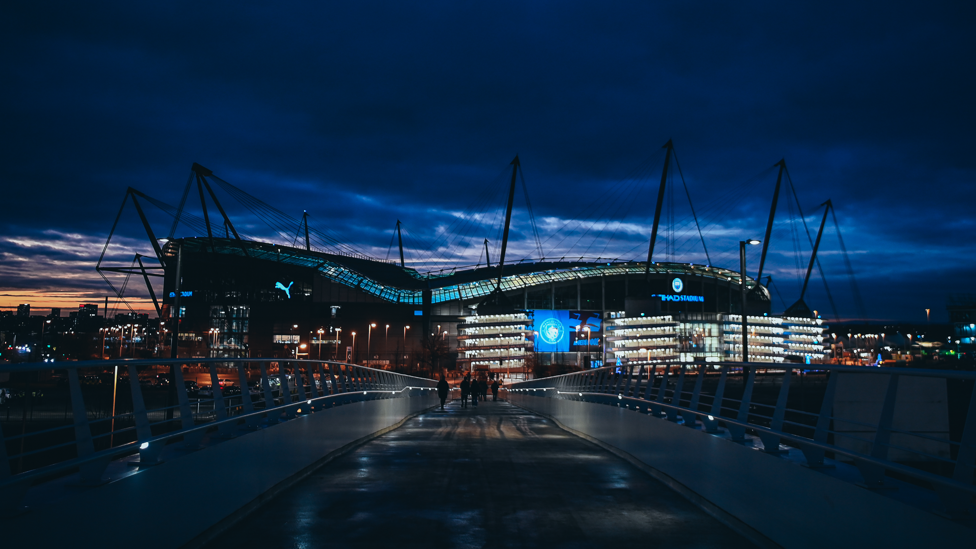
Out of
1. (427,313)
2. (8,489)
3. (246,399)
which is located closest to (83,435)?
(8,489)

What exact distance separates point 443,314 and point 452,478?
139529 mm

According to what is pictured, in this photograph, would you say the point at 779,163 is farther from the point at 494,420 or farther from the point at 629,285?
the point at 494,420

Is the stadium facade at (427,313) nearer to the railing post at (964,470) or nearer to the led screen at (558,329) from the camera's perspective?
the led screen at (558,329)

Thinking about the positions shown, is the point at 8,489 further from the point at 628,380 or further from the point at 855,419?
the point at 628,380

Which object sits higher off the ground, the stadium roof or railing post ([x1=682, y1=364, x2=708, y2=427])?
the stadium roof

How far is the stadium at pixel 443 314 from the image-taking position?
14100 centimetres

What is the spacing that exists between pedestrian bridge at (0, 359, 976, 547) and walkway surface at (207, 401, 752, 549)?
41 millimetres

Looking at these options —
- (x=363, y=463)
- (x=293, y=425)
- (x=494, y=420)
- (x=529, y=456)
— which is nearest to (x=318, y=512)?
(x=293, y=425)

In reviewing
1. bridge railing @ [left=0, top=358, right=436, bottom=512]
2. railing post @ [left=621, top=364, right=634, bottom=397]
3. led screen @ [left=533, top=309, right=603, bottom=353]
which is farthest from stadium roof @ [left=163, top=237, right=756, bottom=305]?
bridge railing @ [left=0, top=358, right=436, bottom=512]

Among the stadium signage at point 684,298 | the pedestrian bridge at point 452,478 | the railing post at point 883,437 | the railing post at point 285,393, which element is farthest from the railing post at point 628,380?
the stadium signage at point 684,298

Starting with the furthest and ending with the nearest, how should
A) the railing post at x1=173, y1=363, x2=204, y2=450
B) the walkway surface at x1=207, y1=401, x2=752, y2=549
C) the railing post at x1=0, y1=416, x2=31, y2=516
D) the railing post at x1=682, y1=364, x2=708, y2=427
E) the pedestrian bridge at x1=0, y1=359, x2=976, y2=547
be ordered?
the railing post at x1=682, y1=364, x2=708, y2=427 < the railing post at x1=173, y1=363, x2=204, y2=450 < the walkway surface at x1=207, y1=401, x2=752, y2=549 < the pedestrian bridge at x1=0, y1=359, x2=976, y2=547 < the railing post at x1=0, y1=416, x2=31, y2=516

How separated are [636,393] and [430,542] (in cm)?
1152

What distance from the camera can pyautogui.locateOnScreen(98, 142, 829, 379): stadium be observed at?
141000 millimetres

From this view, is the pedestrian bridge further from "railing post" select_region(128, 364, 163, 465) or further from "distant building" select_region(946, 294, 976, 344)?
"distant building" select_region(946, 294, 976, 344)
